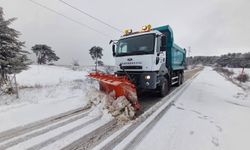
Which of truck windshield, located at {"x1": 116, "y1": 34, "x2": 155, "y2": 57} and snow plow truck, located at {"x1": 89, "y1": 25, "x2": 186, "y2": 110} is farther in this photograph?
truck windshield, located at {"x1": 116, "y1": 34, "x2": 155, "y2": 57}

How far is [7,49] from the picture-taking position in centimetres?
800

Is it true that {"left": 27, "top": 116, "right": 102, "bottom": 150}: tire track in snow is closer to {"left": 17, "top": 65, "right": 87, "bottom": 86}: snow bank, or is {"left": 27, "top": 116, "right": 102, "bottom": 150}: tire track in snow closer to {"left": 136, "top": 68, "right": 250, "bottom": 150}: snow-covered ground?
{"left": 136, "top": 68, "right": 250, "bottom": 150}: snow-covered ground

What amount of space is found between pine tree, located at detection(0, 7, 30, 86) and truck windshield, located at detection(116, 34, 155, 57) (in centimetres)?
493

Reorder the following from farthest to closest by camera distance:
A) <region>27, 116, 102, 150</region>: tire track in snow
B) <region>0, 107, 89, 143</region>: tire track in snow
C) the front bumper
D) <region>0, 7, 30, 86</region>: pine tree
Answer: <region>0, 7, 30, 86</region>: pine tree < the front bumper < <region>0, 107, 89, 143</region>: tire track in snow < <region>27, 116, 102, 150</region>: tire track in snow

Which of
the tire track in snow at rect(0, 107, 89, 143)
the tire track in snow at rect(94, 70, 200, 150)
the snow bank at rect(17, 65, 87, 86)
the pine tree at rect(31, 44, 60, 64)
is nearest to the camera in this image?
the tire track in snow at rect(94, 70, 200, 150)

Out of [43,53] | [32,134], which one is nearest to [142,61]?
[32,134]

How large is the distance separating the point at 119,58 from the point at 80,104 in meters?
2.86

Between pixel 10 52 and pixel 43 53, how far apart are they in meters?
56.2

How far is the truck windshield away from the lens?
6.71 meters

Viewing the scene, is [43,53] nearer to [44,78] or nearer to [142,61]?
[44,78]

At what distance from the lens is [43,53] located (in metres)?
58.6

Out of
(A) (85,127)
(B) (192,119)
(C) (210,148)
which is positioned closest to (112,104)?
(A) (85,127)

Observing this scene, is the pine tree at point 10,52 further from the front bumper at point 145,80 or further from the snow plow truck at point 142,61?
the front bumper at point 145,80

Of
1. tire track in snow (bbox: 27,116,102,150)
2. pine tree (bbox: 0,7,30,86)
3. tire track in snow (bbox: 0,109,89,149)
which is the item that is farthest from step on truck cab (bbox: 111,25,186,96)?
pine tree (bbox: 0,7,30,86)
